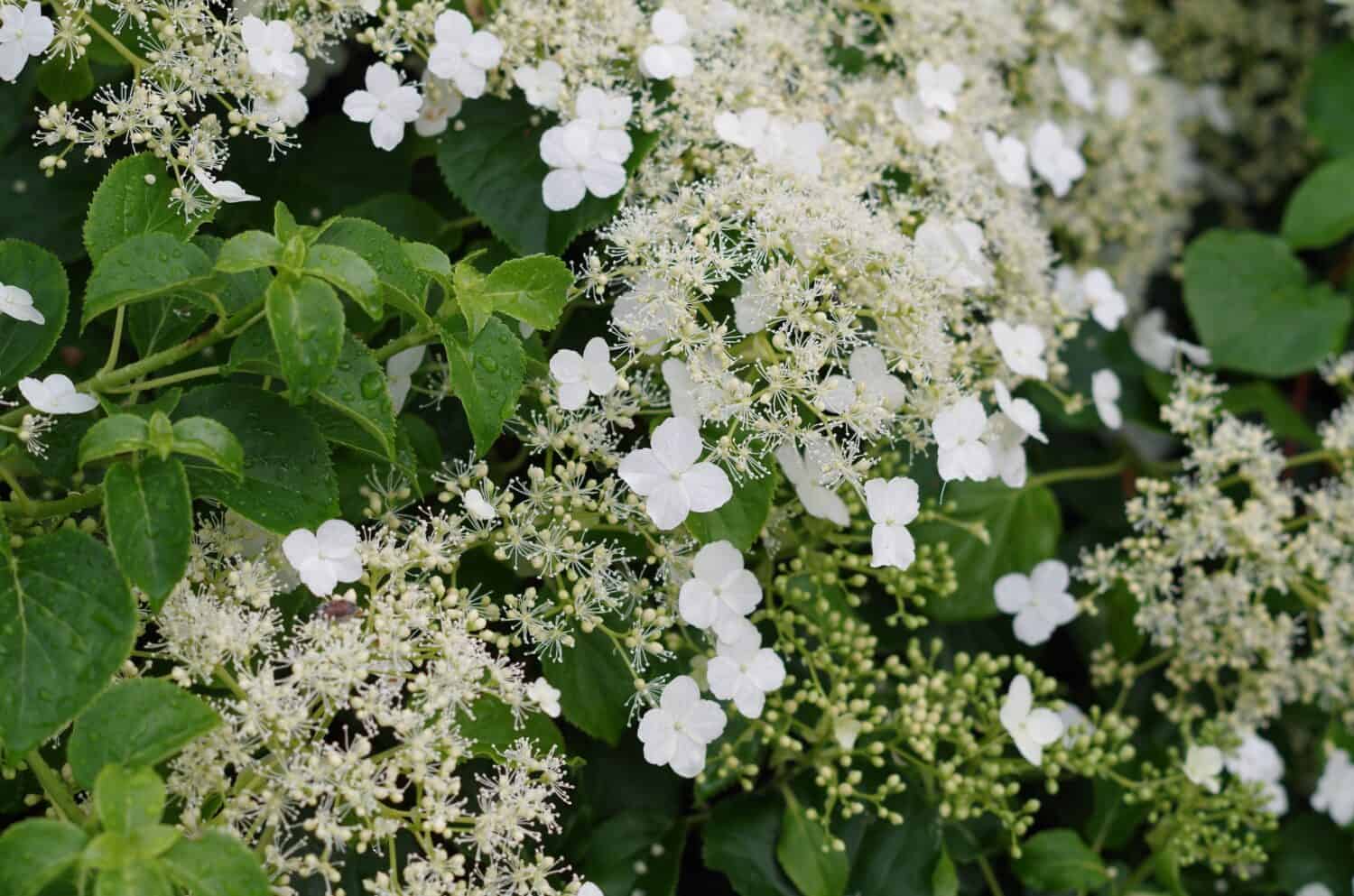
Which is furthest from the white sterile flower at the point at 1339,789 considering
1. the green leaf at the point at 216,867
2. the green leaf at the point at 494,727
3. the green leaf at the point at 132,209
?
the green leaf at the point at 132,209

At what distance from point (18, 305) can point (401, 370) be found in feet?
0.83

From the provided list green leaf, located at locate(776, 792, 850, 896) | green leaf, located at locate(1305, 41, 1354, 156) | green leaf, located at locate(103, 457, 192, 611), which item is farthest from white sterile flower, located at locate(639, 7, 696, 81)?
green leaf, located at locate(1305, 41, 1354, 156)

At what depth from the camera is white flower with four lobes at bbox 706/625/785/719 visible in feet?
2.91

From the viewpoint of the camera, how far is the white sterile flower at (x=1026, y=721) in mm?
999

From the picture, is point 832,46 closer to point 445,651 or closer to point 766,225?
point 766,225

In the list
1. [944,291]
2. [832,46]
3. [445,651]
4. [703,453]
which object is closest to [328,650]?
[445,651]

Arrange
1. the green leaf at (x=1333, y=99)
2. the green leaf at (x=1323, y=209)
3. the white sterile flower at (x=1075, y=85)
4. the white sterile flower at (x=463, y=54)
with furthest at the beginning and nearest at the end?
the green leaf at (x=1333, y=99), the green leaf at (x=1323, y=209), the white sterile flower at (x=1075, y=85), the white sterile flower at (x=463, y=54)

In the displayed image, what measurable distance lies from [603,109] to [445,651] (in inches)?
17.9

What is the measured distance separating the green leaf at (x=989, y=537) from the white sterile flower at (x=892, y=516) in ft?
0.78

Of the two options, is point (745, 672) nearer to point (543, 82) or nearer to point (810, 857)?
point (810, 857)

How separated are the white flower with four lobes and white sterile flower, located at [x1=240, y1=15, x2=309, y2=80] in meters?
0.52

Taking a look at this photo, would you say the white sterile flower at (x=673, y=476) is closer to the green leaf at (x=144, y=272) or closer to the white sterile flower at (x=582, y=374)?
the white sterile flower at (x=582, y=374)

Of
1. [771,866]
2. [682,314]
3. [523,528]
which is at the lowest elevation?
[771,866]

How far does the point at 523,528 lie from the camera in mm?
857
